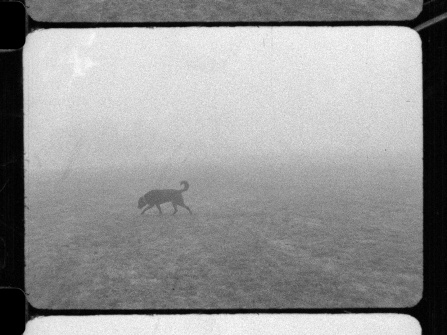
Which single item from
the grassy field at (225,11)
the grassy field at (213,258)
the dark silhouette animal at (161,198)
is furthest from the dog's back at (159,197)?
the grassy field at (225,11)

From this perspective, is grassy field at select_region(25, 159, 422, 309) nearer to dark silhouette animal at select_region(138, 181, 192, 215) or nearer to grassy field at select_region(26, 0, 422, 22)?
dark silhouette animal at select_region(138, 181, 192, 215)

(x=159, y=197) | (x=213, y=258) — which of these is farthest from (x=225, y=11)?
(x=159, y=197)

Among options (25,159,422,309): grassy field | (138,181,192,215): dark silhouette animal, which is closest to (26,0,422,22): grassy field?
(25,159,422,309): grassy field

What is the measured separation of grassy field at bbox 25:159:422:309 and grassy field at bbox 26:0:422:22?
425 millimetres

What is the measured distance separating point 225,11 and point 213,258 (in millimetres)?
1954

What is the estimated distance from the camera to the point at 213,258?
231 cm

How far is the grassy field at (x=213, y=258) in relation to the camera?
1.48 m

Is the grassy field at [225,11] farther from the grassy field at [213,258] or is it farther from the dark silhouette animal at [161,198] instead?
the dark silhouette animal at [161,198]

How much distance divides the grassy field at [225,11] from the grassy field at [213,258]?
0.43 meters

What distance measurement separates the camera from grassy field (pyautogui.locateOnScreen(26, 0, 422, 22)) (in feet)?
2.27

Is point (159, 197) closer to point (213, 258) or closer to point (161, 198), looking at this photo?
point (161, 198)
